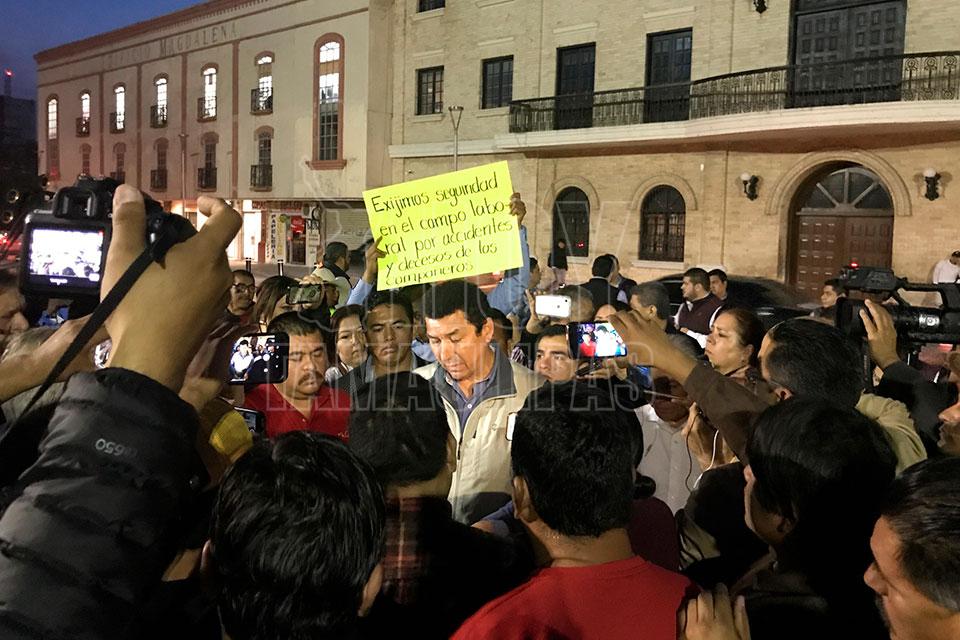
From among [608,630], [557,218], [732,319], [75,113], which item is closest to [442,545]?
[608,630]

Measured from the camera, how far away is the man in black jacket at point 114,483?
1000mm

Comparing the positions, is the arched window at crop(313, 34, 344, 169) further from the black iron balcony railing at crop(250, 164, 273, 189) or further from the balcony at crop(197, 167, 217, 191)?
the balcony at crop(197, 167, 217, 191)

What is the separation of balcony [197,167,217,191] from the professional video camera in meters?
31.0

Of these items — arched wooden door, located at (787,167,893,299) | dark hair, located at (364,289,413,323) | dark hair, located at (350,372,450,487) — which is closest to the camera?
dark hair, located at (350,372,450,487)

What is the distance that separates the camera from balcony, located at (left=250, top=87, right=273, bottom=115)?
1149 inches

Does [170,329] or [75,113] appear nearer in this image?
[170,329]

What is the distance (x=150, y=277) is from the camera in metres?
1.18

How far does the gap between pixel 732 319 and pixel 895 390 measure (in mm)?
784

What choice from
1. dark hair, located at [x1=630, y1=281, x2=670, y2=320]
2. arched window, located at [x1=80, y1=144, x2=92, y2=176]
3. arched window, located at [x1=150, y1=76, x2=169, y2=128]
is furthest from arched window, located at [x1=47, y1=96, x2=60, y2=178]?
dark hair, located at [x1=630, y1=281, x2=670, y2=320]

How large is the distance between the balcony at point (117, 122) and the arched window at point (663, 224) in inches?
1048

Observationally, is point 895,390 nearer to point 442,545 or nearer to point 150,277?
point 442,545

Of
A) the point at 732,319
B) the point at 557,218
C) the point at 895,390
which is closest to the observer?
the point at 895,390

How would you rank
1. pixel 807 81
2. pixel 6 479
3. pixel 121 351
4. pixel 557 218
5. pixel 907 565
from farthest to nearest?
1. pixel 557 218
2. pixel 807 81
3. pixel 6 479
4. pixel 907 565
5. pixel 121 351

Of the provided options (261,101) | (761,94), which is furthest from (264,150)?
(761,94)
